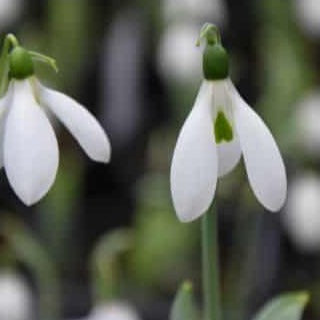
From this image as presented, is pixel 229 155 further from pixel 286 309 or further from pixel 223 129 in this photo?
pixel 286 309

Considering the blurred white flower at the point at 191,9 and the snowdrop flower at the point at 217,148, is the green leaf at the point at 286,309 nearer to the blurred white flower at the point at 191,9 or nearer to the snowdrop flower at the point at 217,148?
the snowdrop flower at the point at 217,148

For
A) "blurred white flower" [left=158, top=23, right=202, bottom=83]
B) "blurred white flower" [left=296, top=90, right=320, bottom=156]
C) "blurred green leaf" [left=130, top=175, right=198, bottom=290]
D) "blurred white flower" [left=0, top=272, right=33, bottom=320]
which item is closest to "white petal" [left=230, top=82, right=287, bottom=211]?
"blurred white flower" [left=0, top=272, right=33, bottom=320]

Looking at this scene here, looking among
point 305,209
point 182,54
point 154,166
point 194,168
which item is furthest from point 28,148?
point 154,166

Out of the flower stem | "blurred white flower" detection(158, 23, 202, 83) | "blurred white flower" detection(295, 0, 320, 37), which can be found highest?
"blurred white flower" detection(295, 0, 320, 37)

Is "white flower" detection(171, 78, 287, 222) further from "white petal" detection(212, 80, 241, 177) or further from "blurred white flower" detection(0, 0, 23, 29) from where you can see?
"blurred white flower" detection(0, 0, 23, 29)

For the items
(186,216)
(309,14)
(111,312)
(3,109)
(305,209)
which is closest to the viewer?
(186,216)

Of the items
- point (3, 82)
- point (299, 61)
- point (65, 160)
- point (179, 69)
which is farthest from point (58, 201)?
point (3, 82)
